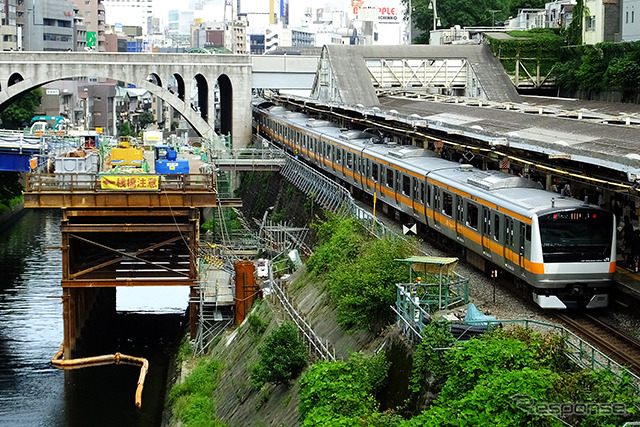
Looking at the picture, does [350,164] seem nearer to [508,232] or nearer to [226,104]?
[508,232]

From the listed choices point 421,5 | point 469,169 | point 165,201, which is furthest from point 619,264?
point 421,5

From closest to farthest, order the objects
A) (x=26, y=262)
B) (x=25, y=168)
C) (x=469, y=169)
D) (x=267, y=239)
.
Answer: (x=469, y=169) < (x=267, y=239) < (x=25, y=168) < (x=26, y=262)

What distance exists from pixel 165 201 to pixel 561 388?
19.0 m

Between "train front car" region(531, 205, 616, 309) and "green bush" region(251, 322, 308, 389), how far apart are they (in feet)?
15.0

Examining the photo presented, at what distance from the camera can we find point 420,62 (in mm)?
63125

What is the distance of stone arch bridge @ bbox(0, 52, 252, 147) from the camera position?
61.5 m

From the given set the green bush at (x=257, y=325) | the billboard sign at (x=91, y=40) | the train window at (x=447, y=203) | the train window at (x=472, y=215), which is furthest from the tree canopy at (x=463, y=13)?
the train window at (x=472, y=215)

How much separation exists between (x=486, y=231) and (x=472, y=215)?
1.10 meters

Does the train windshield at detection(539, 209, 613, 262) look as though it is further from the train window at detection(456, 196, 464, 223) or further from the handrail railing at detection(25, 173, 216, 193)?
the handrail railing at detection(25, 173, 216, 193)

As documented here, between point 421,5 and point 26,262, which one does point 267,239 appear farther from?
point 421,5

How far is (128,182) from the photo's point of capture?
101ft

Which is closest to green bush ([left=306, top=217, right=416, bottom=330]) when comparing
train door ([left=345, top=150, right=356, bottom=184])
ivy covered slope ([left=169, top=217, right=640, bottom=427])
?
ivy covered slope ([left=169, top=217, right=640, bottom=427])

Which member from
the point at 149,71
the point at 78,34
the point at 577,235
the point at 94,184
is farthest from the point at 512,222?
the point at 78,34

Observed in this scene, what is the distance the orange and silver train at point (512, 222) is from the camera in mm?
19562
